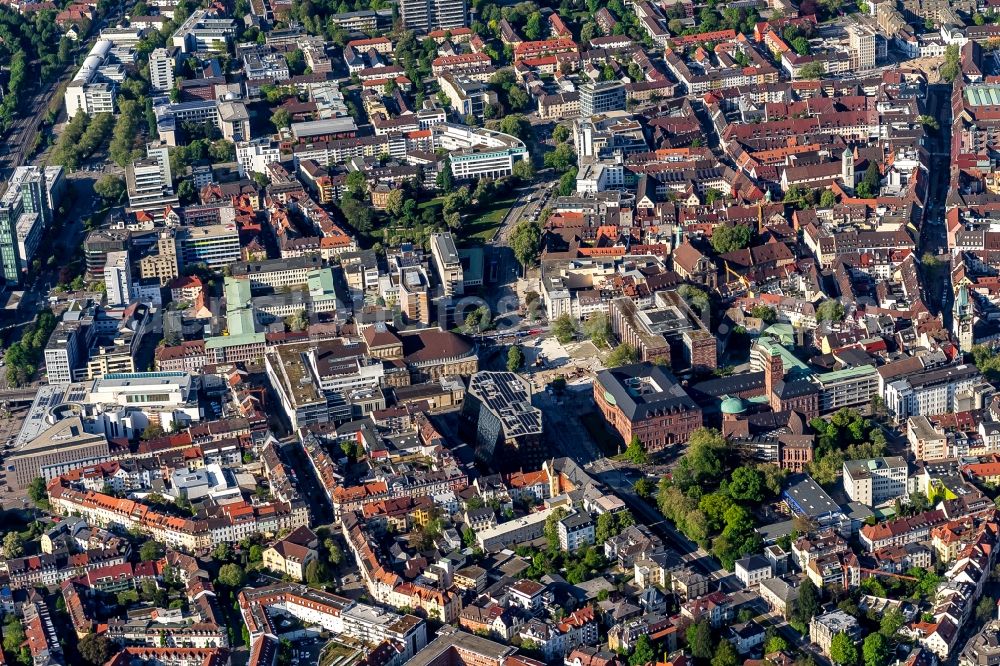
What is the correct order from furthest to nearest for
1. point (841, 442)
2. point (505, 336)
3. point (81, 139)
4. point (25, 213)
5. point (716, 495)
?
point (81, 139)
point (25, 213)
point (505, 336)
point (841, 442)
point (716, 495)

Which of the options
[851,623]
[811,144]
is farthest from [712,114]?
[851,623]

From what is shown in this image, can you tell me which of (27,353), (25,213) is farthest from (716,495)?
(25,213)

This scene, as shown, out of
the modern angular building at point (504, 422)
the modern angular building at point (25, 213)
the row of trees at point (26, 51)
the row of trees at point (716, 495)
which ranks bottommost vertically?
the row of trees at point (716, 495)

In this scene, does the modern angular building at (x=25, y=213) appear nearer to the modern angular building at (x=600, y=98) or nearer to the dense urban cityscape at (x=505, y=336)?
the dense urban cityscape at (x=505, y=336)

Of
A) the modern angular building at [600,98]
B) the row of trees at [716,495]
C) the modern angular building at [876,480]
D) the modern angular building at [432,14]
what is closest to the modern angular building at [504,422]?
the row of trees at [716,495]

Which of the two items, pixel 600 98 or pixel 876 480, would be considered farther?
pixel 600 98

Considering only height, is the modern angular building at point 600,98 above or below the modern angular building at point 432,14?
below

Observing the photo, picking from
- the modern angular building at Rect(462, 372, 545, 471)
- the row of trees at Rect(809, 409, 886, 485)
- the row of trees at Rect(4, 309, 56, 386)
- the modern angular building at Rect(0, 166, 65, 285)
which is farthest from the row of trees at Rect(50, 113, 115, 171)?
the row of trees at Rect(809, 409, 886, 485)

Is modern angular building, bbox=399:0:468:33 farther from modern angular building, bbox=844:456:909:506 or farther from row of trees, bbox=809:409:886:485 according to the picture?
modern angular building, bbox=844:456:909:506

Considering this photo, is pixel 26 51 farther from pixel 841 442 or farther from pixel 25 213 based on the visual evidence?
pixel 841 442

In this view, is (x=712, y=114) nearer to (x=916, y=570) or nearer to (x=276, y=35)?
(x=276, y=35)
